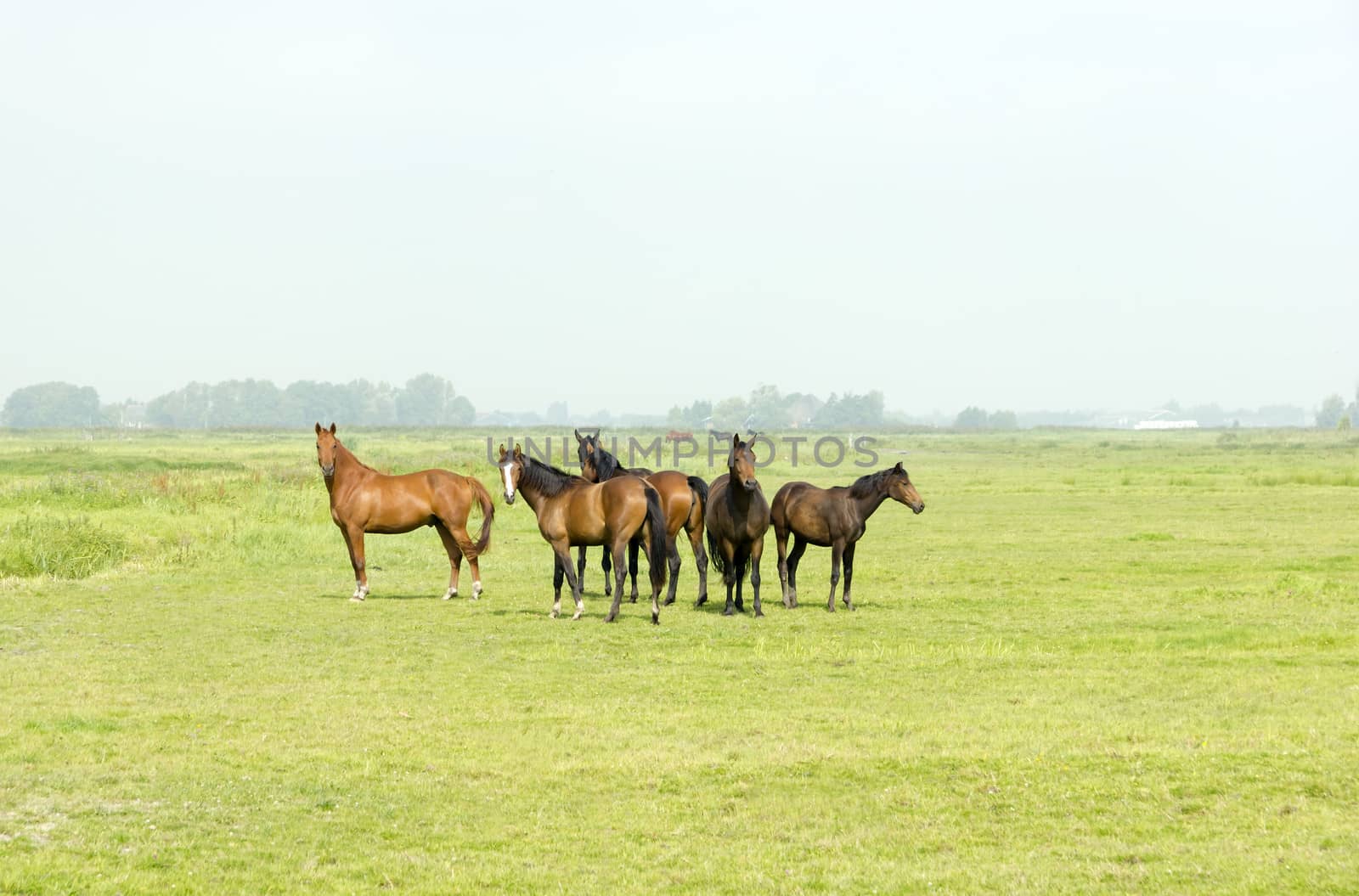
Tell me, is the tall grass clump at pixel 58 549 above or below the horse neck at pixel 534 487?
below

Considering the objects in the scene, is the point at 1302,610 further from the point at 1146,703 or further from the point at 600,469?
the point at 600,469

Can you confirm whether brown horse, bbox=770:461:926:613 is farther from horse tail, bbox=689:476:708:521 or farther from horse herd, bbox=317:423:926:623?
horse tail, bbox=689:476:708:521

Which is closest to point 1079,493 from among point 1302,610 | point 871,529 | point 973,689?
point 871,529

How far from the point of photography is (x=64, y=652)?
1332cm

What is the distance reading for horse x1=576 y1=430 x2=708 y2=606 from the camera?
17.3 meters

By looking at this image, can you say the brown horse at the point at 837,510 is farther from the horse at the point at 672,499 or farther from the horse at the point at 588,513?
the horse at the point at 588,513

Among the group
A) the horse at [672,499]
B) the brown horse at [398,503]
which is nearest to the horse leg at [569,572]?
the horse at [672,499]

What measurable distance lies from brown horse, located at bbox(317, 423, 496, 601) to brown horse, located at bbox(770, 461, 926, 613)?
435cm

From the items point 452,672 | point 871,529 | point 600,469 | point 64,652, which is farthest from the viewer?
point 871,529

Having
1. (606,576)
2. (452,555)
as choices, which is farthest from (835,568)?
(452,555)

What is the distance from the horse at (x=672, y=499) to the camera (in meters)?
17.3

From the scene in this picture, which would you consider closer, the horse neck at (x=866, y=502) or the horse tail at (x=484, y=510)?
the horse neck at (x=866, y=502)

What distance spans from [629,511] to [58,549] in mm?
10815

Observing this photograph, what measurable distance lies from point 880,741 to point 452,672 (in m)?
4.72
